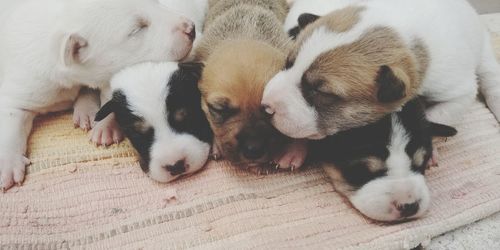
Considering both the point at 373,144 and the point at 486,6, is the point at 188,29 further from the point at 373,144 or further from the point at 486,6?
the point at 486,6

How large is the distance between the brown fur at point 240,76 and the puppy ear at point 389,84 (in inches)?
22.6

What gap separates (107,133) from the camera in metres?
3.07

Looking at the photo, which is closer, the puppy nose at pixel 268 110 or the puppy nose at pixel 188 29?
the puppy nose at pixel 268 110

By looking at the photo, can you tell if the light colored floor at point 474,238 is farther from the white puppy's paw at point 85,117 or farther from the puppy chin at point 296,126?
the white puppy's paw at point 85,117

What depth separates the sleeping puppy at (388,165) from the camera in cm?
244

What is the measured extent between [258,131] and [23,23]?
1643 mm

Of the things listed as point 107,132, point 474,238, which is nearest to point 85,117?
point 107,132

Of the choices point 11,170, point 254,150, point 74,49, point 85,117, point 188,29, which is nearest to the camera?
point 254,150

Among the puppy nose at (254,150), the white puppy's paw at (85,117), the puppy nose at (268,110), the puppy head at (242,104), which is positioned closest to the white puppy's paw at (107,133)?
the white puppy's paw at (85,117)

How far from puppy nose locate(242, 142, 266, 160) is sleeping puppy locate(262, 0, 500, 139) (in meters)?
0.16

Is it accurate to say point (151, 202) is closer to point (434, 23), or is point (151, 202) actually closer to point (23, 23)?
point (23, 23)

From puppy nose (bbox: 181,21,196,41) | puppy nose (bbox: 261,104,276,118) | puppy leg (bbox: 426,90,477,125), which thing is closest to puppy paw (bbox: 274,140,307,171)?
puppy nose (bbox: 261,104,276,118)

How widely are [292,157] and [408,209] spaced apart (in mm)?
674

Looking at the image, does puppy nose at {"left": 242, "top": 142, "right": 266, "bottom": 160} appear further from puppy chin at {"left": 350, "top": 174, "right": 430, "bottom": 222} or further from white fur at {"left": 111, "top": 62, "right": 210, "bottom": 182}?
puppy chin at {"left": 350, "top": 174, "right": 430, "bottom": 222}
